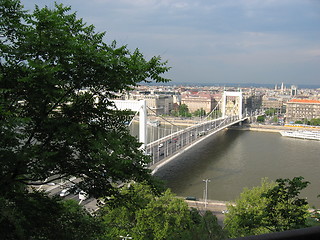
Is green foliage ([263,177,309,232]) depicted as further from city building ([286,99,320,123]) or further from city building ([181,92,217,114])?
city building ([181,92,217,114])

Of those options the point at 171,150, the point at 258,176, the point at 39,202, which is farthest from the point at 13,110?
the point at 171,150

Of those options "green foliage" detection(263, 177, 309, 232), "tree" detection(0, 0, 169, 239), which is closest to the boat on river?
"green foliage" detection(263, 177, 309, 232)

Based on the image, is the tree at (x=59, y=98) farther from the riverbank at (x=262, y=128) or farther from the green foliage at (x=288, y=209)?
the riverbank at (x=262, y=128)

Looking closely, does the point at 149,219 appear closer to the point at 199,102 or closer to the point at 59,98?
the point at 59,98

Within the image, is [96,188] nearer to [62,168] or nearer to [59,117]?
[62,168]

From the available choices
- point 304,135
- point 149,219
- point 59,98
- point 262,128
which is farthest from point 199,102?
point 59,98
